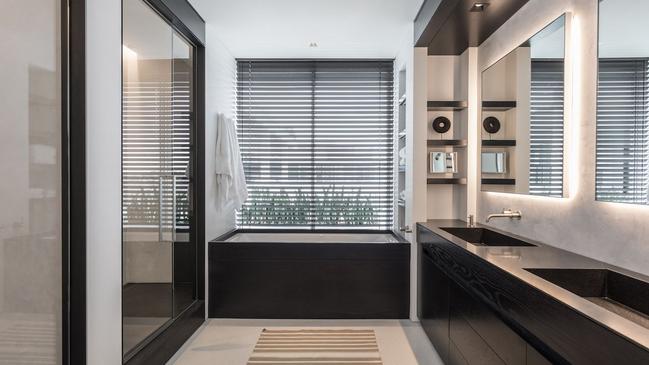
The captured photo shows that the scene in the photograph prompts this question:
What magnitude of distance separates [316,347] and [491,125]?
2.08m

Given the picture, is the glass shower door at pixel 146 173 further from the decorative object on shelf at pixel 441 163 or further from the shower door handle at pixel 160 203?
the decorative object on shelf at pixel 441 163

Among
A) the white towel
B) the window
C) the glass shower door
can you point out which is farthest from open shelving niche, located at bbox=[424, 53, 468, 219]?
the glass shower door

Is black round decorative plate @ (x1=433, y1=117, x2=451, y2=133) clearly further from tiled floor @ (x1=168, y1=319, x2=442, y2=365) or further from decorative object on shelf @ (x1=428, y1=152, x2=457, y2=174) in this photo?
tiled floor @ (x1=168, y1=319, x2=442, y2=365)

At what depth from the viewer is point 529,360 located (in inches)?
59.9

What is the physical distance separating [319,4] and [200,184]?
1650 mm

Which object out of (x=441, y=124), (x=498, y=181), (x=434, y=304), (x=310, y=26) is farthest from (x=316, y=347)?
(x=310, y=26)

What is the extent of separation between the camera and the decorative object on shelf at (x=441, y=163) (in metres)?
3.52

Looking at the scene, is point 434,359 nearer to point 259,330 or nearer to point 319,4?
point 259,330

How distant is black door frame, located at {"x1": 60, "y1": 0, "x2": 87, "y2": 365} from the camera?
1770 millimetres

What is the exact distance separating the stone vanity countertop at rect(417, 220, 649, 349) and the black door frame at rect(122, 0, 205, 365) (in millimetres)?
1879

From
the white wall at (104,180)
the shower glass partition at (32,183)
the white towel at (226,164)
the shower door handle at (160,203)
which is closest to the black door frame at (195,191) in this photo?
the white towel at (226,164)

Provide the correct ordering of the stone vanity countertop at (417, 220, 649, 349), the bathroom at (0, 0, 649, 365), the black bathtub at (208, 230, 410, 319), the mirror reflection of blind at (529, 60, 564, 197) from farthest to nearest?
the black bathtub at (208, 230, 410, 319), the mirror reflection of blind at (529, 60, 564, 197), the bathroom at (0, 0, 649, 365), the stone vanity countertop at (417, 220, 649, 349)

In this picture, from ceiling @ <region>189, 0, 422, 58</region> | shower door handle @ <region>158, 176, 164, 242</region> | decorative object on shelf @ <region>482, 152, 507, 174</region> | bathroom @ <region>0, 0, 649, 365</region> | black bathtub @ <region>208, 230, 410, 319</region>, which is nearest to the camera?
bathroom @ <region>0, 0, 649, 365</region>

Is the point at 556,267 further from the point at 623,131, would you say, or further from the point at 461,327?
the point at 461,327
